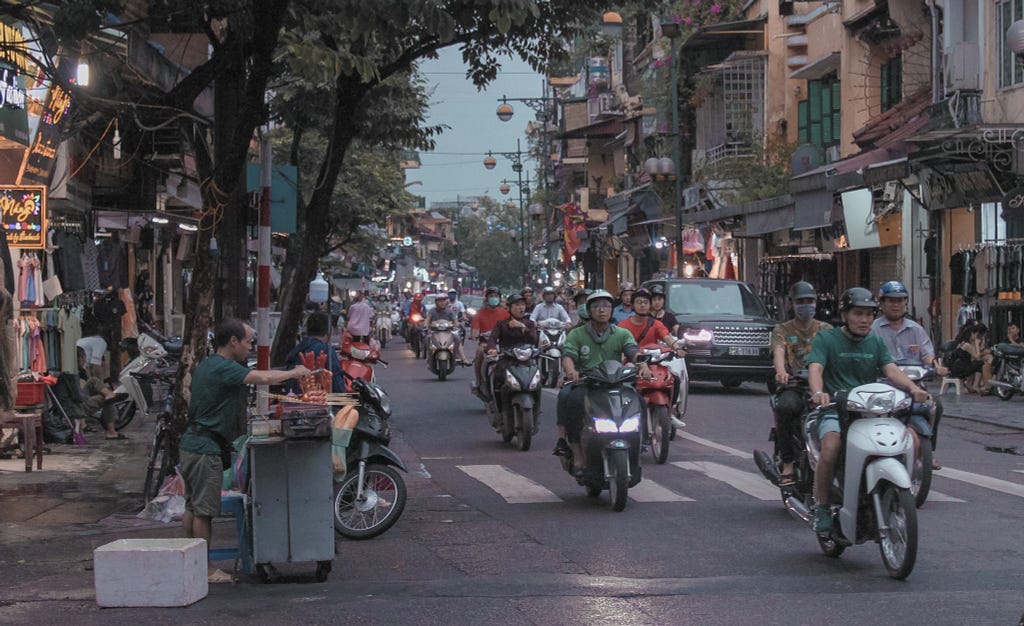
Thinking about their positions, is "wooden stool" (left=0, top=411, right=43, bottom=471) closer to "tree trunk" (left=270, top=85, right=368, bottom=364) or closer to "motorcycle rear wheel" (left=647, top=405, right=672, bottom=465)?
"tree trunk" (left=270, top=85, right=368, bottom=364)

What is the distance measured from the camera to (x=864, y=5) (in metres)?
32.2

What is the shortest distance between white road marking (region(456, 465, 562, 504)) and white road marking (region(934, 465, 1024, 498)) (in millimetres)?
3958

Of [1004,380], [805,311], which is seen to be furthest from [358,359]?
[1004,380]

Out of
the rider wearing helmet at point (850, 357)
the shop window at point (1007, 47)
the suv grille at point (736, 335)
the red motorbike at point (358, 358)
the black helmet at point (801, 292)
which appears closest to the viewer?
the rider wearing helmet at point (850, 357)

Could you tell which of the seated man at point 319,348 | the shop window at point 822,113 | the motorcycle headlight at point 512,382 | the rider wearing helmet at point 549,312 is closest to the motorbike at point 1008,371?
the rider wearing helmet at point 549,312

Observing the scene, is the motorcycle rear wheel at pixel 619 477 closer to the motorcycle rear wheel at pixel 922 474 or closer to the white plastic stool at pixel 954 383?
the motorcycle rear wheel at pixel 922 474

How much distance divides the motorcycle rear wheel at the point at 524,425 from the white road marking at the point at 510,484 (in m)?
1.33

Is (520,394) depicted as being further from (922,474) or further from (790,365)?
(922,474)

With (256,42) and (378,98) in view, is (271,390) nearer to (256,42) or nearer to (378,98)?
(256,42)

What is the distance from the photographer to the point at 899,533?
8281 mm

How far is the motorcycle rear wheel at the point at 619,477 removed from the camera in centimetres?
1126

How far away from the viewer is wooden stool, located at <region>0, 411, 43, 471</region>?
46.6 feet

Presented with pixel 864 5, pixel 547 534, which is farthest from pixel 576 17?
pixel 864 5

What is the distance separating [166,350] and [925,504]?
892 centimetres
